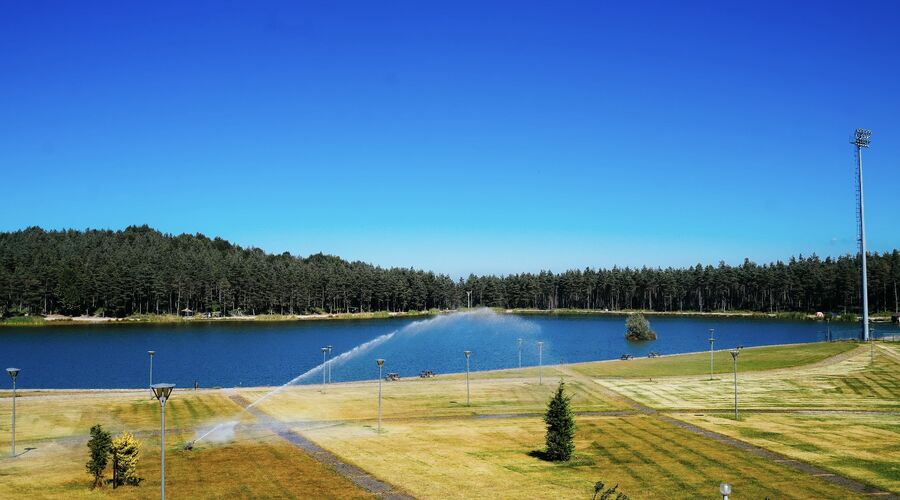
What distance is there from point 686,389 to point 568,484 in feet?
129

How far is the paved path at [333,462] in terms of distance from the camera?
3185 centimetres

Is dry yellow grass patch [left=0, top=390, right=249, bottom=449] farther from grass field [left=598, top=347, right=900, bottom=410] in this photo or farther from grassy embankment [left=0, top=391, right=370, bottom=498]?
grass field [left=598, top=347, right=900, bottom=410]

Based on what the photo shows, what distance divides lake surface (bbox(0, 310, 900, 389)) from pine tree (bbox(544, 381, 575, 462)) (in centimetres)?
4486

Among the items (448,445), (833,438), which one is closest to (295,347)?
(448,445)

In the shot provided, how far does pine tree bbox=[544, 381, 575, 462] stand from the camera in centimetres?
3875

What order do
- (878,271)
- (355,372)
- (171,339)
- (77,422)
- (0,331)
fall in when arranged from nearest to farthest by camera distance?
(77,422), (355,372), (171,339), (0,331), (878,271)

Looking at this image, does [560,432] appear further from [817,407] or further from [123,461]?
[817,407]

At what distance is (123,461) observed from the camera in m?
31.8

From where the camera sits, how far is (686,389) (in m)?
→ 68.9

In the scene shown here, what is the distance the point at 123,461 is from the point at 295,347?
90300 mm

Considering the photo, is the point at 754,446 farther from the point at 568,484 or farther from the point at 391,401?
the point at 391,401

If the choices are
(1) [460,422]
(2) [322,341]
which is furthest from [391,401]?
(2) [322,341]

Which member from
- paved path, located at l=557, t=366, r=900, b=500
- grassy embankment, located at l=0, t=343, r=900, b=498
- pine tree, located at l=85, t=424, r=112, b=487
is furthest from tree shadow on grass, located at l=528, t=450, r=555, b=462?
pine tree, located at l=85, t=424, r=112, b=487

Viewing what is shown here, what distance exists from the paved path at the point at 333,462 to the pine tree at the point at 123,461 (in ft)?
31.6
